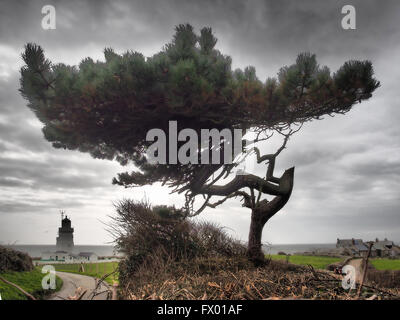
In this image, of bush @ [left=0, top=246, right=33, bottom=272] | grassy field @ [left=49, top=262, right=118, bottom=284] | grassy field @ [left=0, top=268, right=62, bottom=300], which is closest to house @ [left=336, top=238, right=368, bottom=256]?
grassy field @ [left=49, top=262, right=118, bottom=284]

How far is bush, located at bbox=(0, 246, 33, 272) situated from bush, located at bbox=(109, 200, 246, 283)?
3.25m

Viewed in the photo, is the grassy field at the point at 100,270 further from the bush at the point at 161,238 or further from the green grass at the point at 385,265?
the green grass at the point at 385,265

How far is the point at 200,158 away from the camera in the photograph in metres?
8.27

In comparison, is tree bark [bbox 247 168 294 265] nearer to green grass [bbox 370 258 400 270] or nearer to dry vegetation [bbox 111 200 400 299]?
dry vegetation [bbox 111 200 400 299]

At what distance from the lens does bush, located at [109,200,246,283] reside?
6.94 m

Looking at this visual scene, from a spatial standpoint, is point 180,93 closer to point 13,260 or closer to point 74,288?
point 13,260

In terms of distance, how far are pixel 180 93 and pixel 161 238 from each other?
3.52 meters

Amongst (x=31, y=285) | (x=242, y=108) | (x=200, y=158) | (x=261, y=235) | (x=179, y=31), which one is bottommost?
(x=31, y=285)

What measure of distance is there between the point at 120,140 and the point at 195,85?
308cm

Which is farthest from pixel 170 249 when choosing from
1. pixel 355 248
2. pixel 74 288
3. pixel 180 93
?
pixel 355 248
